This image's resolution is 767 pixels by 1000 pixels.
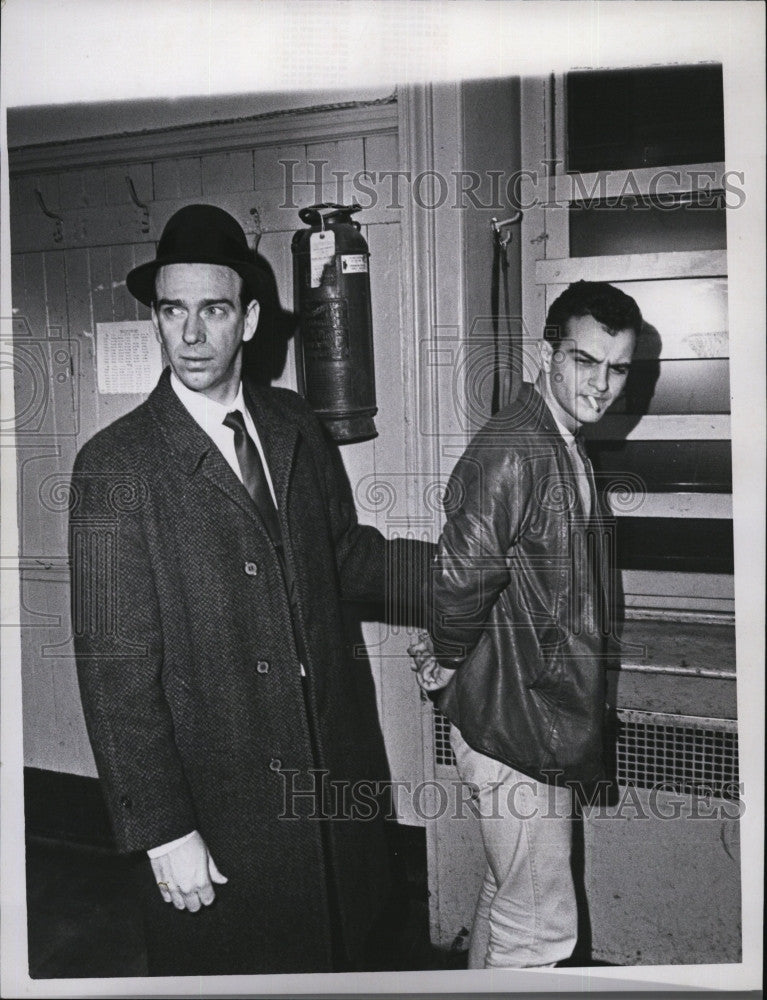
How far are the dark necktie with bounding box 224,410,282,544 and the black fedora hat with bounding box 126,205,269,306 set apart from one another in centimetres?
32

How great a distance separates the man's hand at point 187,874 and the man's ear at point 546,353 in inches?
54.6

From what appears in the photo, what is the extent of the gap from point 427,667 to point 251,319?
0.98m

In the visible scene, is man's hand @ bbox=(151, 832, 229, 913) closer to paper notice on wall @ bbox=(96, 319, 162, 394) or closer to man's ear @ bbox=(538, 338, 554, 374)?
paper notice on wall @ bbox=(96, 319, 162, 394)

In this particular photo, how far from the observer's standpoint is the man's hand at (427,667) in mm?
2057

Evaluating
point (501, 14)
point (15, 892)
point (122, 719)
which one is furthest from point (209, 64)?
point (15, 892)

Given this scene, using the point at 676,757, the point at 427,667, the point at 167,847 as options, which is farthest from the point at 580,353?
the point at 167,847

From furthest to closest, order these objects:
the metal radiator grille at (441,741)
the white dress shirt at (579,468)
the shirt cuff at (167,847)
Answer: the metal radiator grille at (441,741), the white dress shirt at (579,468), the shirt cuff at (167,847)

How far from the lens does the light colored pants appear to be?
1992 mm

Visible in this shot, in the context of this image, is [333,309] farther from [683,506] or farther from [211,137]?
[683,506]

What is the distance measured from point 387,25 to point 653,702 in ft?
5.84

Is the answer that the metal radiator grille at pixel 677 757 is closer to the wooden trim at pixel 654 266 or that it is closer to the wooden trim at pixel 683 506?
the wooden trim at pixel 683 506

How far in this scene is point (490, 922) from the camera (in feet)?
6.67

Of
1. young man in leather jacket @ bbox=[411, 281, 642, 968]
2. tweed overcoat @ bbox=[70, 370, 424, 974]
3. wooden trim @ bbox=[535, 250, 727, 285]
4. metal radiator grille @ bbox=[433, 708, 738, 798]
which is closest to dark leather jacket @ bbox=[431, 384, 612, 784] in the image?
young man in leather jacket @ bbox=[411, 281, 642, 968]

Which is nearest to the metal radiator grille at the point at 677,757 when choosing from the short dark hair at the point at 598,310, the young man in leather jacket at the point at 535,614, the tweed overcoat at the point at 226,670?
the young man in leather jacket at the point at 535,614
